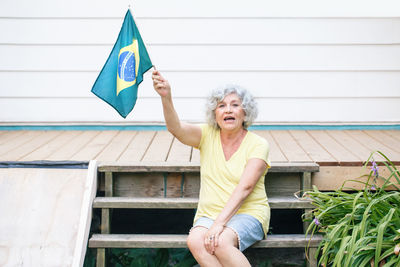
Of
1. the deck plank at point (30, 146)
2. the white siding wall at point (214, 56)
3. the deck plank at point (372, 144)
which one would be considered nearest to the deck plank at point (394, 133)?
the white siding wall at point (214, 56)

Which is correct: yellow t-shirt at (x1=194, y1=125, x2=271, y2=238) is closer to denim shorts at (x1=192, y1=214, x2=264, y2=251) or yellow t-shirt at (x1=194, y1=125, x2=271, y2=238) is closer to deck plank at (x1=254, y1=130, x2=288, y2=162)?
denim shorts at (x1=192, y1=214, x2=264, y2=251)

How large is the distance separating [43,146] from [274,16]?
85.9 inches

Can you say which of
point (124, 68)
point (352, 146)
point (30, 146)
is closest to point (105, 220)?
point (124, 68)

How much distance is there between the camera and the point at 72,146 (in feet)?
11.2

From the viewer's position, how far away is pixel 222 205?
2387 millimetres

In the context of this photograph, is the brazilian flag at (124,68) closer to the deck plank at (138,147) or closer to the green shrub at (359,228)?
the deck plank at (138,147)

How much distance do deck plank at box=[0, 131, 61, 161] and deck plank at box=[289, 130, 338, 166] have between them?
1944 mm

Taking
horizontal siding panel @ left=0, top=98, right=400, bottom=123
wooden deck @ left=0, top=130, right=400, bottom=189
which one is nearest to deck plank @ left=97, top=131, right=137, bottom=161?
wooden deck @ left=0, top=130, right=400, bottom=189

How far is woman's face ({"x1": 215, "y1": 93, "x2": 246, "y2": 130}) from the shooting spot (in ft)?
8.03

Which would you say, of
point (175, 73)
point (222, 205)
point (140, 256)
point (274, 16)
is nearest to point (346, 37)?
point (274, 16)

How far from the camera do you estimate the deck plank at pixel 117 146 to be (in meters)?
3.04

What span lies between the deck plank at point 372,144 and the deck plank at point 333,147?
136 millimetres

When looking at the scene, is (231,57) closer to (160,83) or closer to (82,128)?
(82,128)

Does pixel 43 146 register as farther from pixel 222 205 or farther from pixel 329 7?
pixel 329 7
